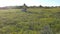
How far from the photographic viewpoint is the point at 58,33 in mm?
16844

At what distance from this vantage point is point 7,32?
55.4ft

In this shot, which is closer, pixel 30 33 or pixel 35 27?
pixel 30 33

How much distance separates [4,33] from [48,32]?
410 centimetres

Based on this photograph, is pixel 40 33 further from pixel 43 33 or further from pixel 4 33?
pixel 4 33

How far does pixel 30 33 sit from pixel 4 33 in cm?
244

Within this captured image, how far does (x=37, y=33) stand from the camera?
16438 millimetres

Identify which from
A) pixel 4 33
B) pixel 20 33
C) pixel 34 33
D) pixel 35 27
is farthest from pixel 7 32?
Answer: pixel 35 27

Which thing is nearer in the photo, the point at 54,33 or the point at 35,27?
the point at 54,33

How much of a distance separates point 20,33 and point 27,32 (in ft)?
2.57

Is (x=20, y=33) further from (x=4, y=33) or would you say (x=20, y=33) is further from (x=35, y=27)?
(x=35, y=27)

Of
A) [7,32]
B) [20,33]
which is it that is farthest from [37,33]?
[7,32]

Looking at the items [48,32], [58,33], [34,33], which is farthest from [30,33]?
[58,33]

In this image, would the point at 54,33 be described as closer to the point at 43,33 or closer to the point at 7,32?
the point at 43,33

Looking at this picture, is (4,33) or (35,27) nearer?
(4,33)
